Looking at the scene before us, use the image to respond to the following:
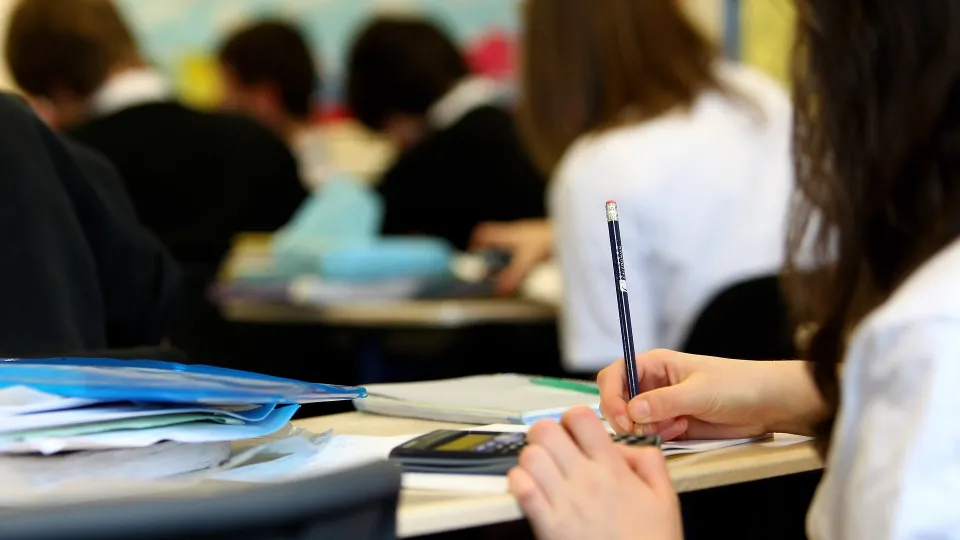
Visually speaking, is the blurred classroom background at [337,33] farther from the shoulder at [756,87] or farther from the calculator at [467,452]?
the calculator at [467,452]

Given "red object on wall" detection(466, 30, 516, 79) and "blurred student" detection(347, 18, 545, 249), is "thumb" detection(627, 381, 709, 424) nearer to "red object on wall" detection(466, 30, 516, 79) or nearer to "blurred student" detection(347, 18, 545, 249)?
"blurred student" detection(347, 18, 545, 249)

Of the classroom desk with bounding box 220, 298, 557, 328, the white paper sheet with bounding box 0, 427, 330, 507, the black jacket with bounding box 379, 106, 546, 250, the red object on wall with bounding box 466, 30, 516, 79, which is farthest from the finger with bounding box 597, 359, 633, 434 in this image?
the red object on wall with bounding box 466, 30, 516, 79

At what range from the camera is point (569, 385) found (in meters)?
1.04

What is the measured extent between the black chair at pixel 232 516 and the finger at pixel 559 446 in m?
0.19

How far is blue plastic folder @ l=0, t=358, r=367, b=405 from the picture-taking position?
0.69 meters

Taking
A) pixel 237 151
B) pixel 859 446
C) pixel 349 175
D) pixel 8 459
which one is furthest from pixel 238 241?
pixel 859 446

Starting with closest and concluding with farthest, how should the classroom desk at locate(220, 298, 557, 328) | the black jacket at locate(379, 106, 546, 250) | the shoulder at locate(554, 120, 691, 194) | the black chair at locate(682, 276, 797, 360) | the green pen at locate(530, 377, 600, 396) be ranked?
1. the green pen at locate(530, 377, 600, 396)
2. the black chair at locate(682, 276, 797, 360)
3. the shoulder at locate(554, 120, 691, 194)
4. the classroom desk at locate(220, 298, 557, 328)
5. the black jacket at locate(379, 106, 546, 250)

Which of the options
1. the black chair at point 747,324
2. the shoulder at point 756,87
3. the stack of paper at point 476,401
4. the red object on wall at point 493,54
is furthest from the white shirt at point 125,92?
the stack of paper at point 476,401

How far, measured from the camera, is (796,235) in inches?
30.9

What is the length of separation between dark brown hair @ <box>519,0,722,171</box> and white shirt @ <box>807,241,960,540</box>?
1.36m

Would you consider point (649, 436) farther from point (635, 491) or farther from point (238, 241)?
point (238, 241)

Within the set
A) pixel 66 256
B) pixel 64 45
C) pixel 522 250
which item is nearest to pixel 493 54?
pixel 64 45

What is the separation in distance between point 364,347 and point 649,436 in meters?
1.90

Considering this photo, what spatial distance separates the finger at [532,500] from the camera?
66cm
